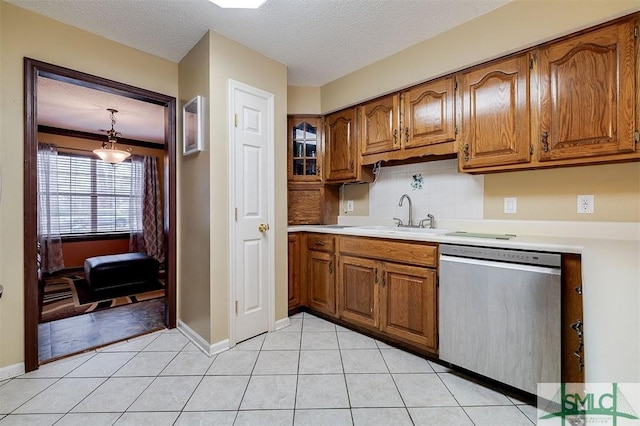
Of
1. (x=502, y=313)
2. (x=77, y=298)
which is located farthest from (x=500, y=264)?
(x=77, y=298)

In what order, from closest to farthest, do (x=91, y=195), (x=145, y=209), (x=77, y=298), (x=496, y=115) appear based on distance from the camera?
(x=496, y=115) < (x=77, y=298) < (x=91, y=195) < (x=145, y=209)

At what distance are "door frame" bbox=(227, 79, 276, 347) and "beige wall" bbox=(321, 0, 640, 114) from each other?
857 mm

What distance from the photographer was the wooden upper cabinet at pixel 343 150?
2.85m

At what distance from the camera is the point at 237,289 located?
232cm

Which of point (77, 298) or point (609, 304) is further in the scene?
point (77, 298)

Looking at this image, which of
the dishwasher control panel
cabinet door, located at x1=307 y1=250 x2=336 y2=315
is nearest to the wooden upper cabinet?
cabinet door, located at x1=307 y1=250 x2=336 y2=315

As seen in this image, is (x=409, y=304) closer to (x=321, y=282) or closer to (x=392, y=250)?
(x=392, y=250)

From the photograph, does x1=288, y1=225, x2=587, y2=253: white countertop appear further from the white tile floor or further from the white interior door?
the white tile floor

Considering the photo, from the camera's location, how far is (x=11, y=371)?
1857 millimetres

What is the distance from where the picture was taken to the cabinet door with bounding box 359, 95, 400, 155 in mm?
2521

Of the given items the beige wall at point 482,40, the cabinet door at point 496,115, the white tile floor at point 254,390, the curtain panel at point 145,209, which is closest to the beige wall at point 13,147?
the white tile floor at point 254,390

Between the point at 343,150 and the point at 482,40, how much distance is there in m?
1.42

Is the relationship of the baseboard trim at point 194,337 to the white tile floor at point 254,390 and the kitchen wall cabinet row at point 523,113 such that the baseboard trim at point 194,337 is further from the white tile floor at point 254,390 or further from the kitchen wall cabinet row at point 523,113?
the kitchen wall cabinet row at point 523,113

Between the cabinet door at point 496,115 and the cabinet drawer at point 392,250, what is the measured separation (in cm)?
71
